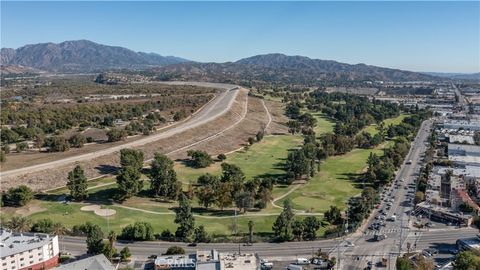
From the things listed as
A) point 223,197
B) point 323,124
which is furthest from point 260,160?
point 323,124

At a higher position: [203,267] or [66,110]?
[66,110]

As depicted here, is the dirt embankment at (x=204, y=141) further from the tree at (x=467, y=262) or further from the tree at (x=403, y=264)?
the tree at (x=467, y=262)

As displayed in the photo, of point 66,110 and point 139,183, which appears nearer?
point 139,183

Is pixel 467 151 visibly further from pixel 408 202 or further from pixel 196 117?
pixel 196 117

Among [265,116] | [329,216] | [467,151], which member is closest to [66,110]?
[265,116]

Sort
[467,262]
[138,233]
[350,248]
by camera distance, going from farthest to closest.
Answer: [138,233], [350,248], [467,262]

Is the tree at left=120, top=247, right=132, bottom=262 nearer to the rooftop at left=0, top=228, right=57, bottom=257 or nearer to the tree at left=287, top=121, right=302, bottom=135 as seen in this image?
the rooftop at left=0, top=228, right=57, bottom=257

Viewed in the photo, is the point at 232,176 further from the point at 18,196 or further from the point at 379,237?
the point at 18,196
